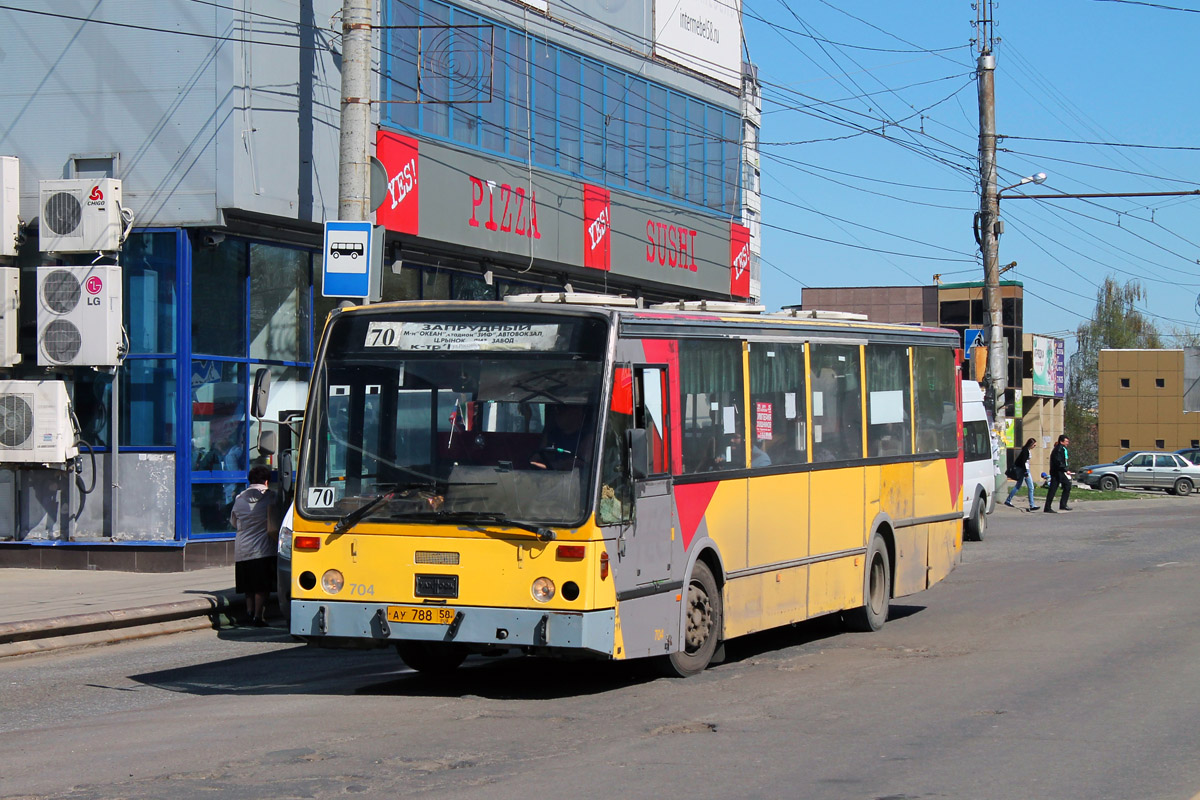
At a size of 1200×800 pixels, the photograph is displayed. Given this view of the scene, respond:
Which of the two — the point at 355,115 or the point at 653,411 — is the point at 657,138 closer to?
the point at 355,115

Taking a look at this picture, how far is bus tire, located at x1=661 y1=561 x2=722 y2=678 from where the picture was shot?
10.8 metres

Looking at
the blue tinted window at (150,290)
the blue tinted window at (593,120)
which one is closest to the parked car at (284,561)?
the blue tinted window at (150,290)

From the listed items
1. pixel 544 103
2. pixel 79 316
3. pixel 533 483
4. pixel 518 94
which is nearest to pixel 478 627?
pixel 533 483

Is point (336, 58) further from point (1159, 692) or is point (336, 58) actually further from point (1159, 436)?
point (1159, 436)

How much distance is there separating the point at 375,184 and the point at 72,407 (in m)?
5.35

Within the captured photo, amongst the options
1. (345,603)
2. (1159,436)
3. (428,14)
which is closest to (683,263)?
(428,14)

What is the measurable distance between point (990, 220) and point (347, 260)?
2136cm

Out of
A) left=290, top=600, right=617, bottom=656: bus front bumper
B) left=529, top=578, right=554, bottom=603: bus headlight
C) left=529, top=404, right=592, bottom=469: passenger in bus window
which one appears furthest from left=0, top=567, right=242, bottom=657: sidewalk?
left=529, top=404, right=592, bottom=469: passenger in bus window

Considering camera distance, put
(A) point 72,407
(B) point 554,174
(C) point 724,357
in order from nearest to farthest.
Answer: (C) point 724,357, (A) point 72,407, (B) point 554,174

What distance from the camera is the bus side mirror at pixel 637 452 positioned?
32.1 feet

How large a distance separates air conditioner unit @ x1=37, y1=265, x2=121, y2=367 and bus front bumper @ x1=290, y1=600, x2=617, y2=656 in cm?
1024

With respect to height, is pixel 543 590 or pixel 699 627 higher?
pixel 543 590

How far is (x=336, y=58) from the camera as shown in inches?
824

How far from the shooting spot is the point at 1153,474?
52875 millimetres
